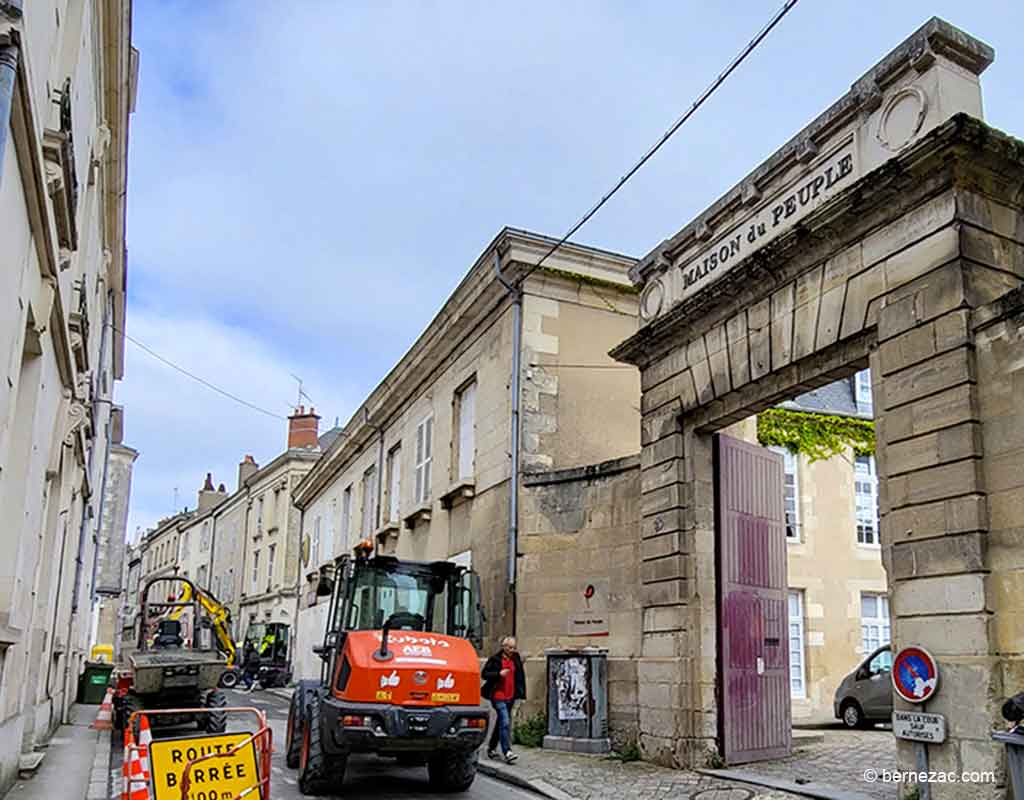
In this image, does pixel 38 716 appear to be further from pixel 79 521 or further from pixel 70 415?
pixel 79 521

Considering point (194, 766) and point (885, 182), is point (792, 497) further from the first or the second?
point (194, 766)

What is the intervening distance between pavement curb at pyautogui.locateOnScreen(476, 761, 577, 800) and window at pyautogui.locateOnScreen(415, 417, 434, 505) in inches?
297

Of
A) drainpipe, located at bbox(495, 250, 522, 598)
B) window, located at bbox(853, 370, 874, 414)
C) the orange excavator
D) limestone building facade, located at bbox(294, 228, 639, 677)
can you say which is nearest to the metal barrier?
the orange excavator

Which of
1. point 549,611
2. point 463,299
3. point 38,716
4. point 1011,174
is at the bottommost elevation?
point 38,716

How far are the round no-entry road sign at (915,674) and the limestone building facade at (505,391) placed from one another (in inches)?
255

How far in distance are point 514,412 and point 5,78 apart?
9.04 m

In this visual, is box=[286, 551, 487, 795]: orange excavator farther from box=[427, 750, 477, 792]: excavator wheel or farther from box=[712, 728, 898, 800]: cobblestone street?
box=[712, 728, 898, 800]: cobblestone street

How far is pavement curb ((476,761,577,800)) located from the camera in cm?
855

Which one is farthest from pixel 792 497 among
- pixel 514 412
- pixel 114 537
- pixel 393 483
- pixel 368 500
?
pixel 114 537

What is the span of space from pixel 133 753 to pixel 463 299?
1017 cm

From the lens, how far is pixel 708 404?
9.78 metres

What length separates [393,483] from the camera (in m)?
19.9

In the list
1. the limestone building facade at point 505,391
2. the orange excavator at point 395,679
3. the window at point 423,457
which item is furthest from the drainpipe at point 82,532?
the orange excavator at point 395,679

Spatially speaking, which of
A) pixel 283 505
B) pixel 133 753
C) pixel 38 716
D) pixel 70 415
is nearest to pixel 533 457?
pixel 70 415
